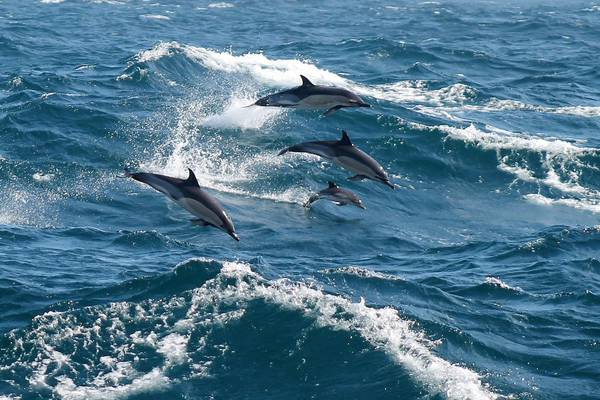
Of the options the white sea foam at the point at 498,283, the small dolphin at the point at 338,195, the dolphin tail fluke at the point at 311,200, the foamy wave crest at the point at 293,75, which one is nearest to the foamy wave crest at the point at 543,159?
the foamy wave crest at the point at 293,75

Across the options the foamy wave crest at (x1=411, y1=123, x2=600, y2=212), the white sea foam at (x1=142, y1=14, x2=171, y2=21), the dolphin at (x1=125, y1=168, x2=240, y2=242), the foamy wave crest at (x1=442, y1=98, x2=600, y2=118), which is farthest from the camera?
the white sea foam at (x1=142, y1=14, x2=171, y2=21)

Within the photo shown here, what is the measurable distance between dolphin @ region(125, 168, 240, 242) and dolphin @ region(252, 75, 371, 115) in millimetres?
4205

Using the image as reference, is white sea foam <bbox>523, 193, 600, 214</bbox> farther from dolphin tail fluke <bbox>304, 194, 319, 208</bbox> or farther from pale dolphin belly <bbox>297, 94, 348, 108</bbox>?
pale dolphin belly <bbox>297, 94, 348, 108</bbox>

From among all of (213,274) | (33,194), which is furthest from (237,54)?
(213,274)

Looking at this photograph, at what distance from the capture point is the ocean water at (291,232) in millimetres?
21156

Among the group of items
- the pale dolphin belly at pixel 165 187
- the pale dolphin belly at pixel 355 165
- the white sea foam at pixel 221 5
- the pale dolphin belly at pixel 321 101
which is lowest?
the white sea foam at pixel 221 5

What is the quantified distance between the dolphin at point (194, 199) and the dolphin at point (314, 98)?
421cm

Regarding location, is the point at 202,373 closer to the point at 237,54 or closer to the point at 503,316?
the point at 503,316

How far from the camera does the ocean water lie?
21.2 metres

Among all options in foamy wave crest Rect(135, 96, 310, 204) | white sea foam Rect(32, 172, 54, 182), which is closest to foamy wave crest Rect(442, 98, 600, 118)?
foamy wave crest Rect(135, 96, 310, 204)

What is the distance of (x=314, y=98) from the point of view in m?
23.4

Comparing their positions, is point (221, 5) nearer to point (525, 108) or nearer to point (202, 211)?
point (525, 108)

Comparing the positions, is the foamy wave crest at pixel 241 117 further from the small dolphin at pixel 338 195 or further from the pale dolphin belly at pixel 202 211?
the pale dolphin belly at pixel 202 211

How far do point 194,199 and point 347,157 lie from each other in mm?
5873
